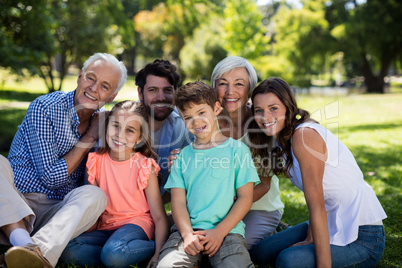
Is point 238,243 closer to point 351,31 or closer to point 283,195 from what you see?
point 283,195

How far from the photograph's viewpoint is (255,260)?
9.60ft

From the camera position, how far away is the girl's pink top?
9.37 ft

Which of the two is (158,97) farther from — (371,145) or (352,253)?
(371,145)

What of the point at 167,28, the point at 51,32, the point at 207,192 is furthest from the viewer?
the point at 167,28

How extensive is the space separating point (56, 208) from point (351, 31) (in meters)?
20.2

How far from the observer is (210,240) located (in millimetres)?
2395

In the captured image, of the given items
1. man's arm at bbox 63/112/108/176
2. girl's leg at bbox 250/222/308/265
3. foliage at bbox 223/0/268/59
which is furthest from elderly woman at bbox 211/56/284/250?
foliage at bbox 223/0/268/59

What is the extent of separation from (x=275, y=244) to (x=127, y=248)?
1177mm

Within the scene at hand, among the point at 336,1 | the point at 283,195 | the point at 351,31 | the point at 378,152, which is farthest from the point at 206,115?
the point at 336,1

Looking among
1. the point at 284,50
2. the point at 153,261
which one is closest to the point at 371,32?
the point at 284,50

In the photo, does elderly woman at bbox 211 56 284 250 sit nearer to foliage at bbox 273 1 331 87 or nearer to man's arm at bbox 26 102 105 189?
man's arm at bbox 26 102 105 189

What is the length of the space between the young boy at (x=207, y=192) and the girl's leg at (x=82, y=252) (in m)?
0.62

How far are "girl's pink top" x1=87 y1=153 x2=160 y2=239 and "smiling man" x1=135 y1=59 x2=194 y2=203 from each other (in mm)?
598

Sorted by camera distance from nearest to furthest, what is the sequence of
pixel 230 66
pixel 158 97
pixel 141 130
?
pixel 141 130 < pixel 230 66 < pixel 158 97
